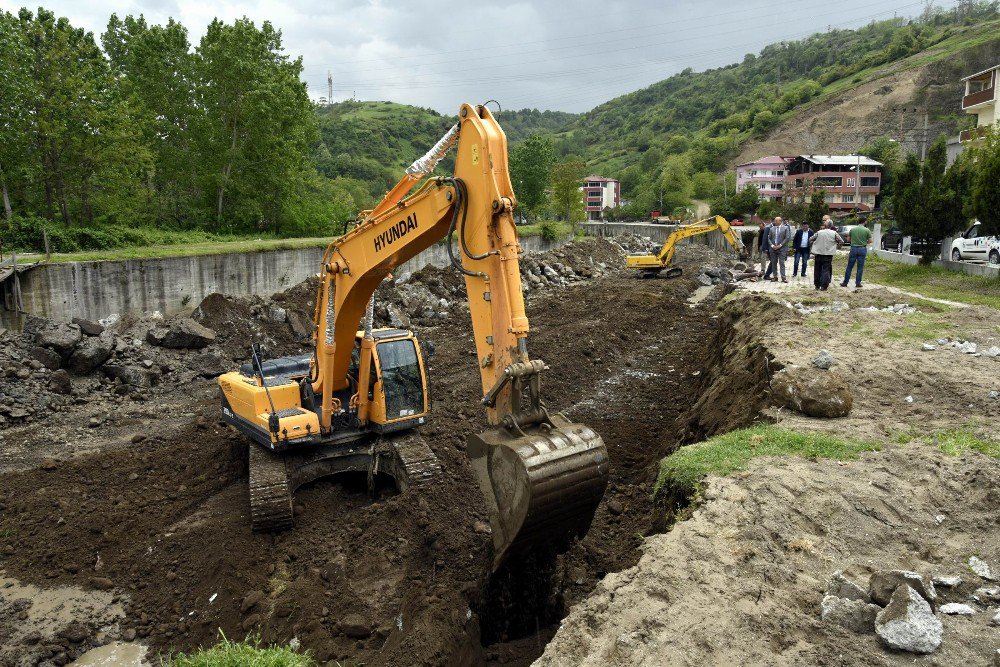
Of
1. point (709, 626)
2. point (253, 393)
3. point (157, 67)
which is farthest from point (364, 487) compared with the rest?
point (157, 67)

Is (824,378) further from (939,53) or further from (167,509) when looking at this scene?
(939,53)

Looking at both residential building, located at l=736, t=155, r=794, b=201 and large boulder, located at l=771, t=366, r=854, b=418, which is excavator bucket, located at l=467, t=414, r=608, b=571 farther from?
residential building, located at l=736, t=155, r=794, b=201

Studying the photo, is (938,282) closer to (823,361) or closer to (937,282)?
(937,282)

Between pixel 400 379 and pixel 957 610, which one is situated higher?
pixel 400 379

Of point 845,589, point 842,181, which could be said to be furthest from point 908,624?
point 842,181

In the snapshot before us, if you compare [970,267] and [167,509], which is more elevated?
[970,267]

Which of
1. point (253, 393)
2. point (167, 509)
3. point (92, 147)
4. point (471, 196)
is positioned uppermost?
point (92, 147)

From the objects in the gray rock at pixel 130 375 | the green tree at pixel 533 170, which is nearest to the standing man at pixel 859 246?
the gray rock at pixel 130 375

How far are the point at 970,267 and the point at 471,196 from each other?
639 inches

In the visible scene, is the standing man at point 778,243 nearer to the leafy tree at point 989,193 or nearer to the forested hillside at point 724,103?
the leafy tree at point 989,193

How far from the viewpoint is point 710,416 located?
28.3ft

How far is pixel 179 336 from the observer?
47.5ft

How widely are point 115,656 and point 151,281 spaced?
520 inches

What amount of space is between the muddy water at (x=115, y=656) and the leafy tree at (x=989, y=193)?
17.9m
